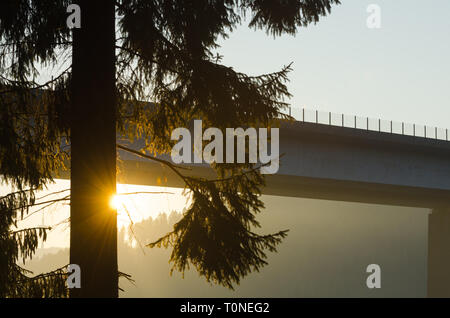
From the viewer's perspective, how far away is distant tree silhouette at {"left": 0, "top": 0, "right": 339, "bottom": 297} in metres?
8.35

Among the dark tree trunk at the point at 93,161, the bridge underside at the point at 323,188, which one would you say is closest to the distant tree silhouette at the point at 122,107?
the dark tree trunk at the point at 93,161

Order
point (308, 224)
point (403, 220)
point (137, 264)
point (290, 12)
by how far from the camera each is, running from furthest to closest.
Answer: point (137, 264) < point (308, 224) < point (403, 220) < point (290, 12)

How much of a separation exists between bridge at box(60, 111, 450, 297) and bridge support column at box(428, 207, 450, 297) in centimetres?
715

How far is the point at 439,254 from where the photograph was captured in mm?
49344

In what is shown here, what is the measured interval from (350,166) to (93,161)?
Answer: 1073 inches

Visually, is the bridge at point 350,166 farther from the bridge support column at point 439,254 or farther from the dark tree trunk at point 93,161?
the dark tree trunk at point 93,161

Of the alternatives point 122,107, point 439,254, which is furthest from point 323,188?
point 122,107

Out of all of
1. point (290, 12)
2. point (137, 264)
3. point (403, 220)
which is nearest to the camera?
point (290, 12)

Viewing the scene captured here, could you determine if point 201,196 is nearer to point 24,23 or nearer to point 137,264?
point 24,23

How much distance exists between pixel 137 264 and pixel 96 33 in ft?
607

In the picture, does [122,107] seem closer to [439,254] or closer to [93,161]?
[93,161]

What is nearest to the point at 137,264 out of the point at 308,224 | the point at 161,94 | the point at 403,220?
the point at 308,224

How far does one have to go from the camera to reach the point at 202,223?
9297 millimetres

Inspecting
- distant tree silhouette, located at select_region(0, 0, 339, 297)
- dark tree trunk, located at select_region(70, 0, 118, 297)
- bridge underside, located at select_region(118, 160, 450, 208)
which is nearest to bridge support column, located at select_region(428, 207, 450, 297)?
bridge underside, located at select_region(118, 160, 450, 208)
